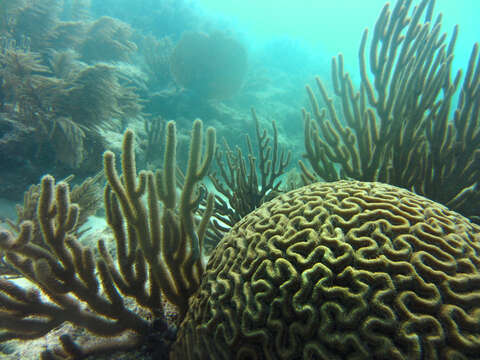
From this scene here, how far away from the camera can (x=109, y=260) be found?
5.37 ft

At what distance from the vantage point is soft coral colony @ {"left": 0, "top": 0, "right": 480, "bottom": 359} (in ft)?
3.75

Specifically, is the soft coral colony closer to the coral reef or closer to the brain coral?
the brain coral

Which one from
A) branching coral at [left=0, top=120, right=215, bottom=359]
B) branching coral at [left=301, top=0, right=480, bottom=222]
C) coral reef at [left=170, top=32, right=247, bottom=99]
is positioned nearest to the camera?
branching coral at [left=0, top=120, right=215, bottom=359]

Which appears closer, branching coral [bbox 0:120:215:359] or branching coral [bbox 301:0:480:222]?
branching coral [bbox 0:120:215:359]

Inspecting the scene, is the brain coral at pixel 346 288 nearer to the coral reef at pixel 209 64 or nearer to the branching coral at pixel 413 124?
the branching coral at pixel 413 124

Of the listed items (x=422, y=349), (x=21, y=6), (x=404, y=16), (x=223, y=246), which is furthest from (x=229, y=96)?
(x=422, y=349)

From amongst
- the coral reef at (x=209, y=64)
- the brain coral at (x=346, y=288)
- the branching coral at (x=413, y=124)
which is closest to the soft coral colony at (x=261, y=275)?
the brain coral at (x=346, y=288)

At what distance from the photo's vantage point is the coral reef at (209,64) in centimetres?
992

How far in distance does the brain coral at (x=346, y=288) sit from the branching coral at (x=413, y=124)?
1197 mm

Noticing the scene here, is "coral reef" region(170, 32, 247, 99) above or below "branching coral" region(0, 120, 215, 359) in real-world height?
above

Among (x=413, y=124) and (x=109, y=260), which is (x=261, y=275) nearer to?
(x=109, y=260)

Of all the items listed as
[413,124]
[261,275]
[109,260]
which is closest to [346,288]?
[261,275]

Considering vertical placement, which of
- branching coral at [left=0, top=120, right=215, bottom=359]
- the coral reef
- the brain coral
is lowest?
the brain coral

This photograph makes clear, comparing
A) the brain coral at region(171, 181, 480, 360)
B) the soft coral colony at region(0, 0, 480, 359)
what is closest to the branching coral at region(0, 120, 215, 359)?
the soft coral colony at region(0, 0, 480, 359)
